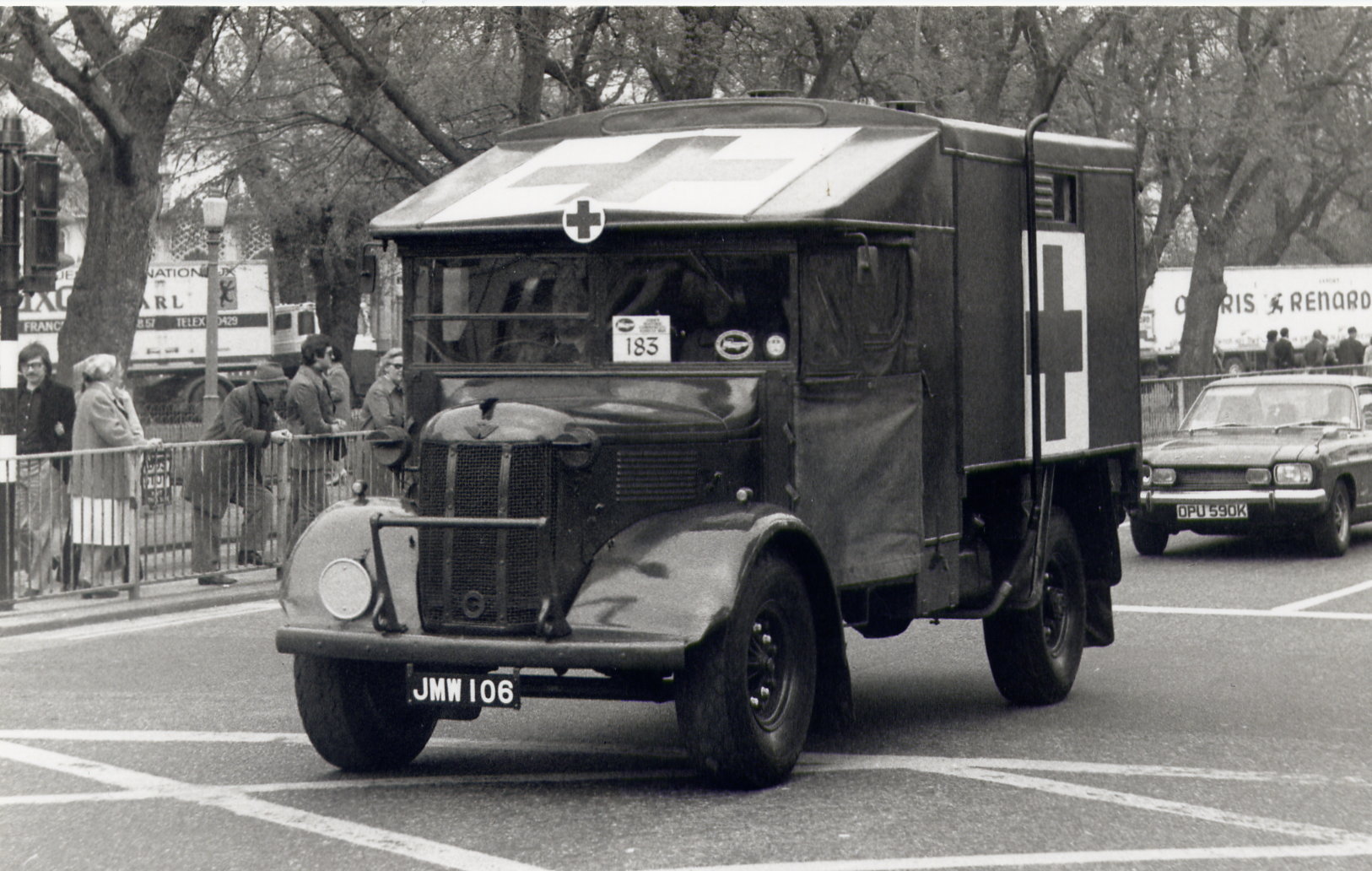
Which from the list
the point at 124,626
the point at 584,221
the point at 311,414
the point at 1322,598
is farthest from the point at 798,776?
the point at 311,414

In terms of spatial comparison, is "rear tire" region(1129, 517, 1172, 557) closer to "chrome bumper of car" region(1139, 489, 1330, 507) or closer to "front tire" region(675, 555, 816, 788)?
"chrome bumper of car" region(1139, 489, 1330, 507)

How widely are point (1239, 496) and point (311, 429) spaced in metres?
7.55

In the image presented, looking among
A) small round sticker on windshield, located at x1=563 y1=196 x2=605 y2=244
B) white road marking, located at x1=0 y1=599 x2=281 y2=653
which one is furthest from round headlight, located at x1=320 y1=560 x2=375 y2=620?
white road marking, located at x1=0 y1=599 x2=281 y2=653

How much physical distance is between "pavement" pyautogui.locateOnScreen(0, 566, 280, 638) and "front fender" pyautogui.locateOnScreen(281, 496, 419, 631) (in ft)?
19.4

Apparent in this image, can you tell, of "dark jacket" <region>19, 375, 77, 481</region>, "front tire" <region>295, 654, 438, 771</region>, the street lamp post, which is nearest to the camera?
"front tire" <region>295, 654, 438, 771</region>

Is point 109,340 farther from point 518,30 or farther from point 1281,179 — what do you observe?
point 1281,179

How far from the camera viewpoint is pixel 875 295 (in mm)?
8148

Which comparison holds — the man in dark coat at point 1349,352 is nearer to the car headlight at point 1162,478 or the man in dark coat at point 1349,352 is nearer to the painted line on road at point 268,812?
the car headlight at point 1162,478

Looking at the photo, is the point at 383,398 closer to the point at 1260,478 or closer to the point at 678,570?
the point at 1260,478

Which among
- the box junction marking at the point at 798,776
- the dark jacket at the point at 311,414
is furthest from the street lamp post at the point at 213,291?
the box junction marking at the point at 798,776

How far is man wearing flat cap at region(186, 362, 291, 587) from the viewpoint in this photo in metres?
15.2

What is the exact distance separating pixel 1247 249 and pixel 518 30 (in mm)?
44462

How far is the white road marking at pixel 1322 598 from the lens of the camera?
13.4m

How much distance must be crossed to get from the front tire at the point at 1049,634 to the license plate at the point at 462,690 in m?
2.97
